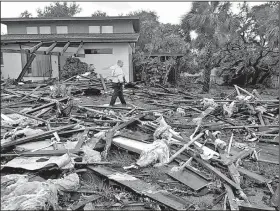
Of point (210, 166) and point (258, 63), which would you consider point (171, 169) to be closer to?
point (210, 166)

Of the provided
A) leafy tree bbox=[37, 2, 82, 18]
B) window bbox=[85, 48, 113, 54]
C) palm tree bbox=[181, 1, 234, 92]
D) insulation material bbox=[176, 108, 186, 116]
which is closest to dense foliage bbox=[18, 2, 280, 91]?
palm tree bbox=[181, 1, 234, 92]

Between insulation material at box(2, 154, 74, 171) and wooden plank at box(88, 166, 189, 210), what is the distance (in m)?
0.41

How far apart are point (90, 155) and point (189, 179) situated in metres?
1.84

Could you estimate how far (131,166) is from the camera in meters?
4.92

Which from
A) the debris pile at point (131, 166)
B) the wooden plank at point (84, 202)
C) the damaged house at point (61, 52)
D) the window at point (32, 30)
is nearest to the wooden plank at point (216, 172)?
the debris pile at point (131, 166)

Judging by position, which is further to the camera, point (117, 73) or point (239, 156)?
point (117, 73)

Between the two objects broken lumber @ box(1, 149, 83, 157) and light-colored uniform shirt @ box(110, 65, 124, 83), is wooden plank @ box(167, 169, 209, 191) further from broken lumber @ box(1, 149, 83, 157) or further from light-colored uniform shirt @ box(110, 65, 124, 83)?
light-colored uniform shirt @ box(110, 65, 124, 83)

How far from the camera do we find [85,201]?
148 inches

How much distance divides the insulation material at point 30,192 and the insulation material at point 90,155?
815 millimetres

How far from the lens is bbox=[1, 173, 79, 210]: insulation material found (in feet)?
10.4

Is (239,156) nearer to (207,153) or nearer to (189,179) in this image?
(207,153)

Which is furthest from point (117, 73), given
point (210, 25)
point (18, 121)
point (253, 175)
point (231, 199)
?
point (210, 25)

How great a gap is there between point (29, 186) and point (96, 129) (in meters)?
3.12

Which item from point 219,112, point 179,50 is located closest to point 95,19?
point 179,50
